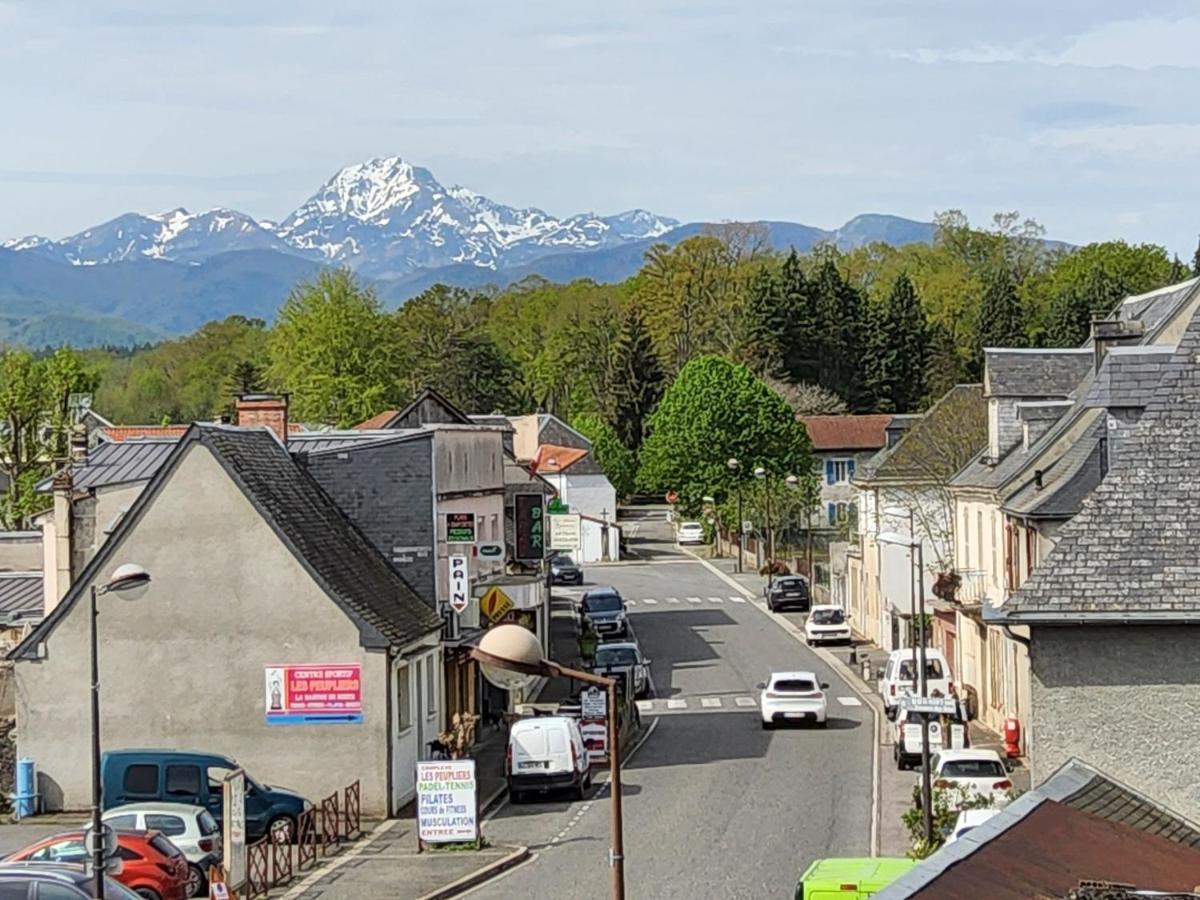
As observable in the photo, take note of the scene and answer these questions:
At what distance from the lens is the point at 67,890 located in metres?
24.9

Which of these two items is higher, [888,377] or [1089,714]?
[888,377]

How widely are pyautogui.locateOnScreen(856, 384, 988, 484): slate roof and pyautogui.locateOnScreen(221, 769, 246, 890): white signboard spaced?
34879 millimetres

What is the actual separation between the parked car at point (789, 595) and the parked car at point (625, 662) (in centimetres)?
1945

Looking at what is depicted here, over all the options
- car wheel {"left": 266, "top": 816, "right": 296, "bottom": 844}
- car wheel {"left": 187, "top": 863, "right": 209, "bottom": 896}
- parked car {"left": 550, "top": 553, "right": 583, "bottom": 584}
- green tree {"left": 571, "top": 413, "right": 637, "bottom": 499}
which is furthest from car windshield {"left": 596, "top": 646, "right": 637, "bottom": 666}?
green tree {"left": 571, "top": 413, "right": 637, "bottom": 499}

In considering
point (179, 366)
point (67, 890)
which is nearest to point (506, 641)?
point (67, 890)

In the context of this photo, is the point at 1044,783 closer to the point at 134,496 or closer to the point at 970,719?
the point at 134,496

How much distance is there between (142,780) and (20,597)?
54.0ft

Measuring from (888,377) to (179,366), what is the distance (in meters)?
68.7

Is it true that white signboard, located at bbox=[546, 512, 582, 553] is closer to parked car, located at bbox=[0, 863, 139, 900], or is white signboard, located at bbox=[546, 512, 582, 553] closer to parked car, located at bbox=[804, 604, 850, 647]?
parked car, located at bbox=[804, 604, 850, 647]

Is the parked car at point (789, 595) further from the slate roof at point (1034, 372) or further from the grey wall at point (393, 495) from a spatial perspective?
the grey wall at point (393, 495)

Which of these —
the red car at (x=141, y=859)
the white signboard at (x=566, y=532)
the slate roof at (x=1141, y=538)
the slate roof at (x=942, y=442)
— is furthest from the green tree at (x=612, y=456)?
the slate roof at (x=1141, y=538)

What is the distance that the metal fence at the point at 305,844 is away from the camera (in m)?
30.2

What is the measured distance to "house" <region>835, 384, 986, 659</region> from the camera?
2314 inches

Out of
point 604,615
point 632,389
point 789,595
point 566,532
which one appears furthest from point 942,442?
point 632,389
